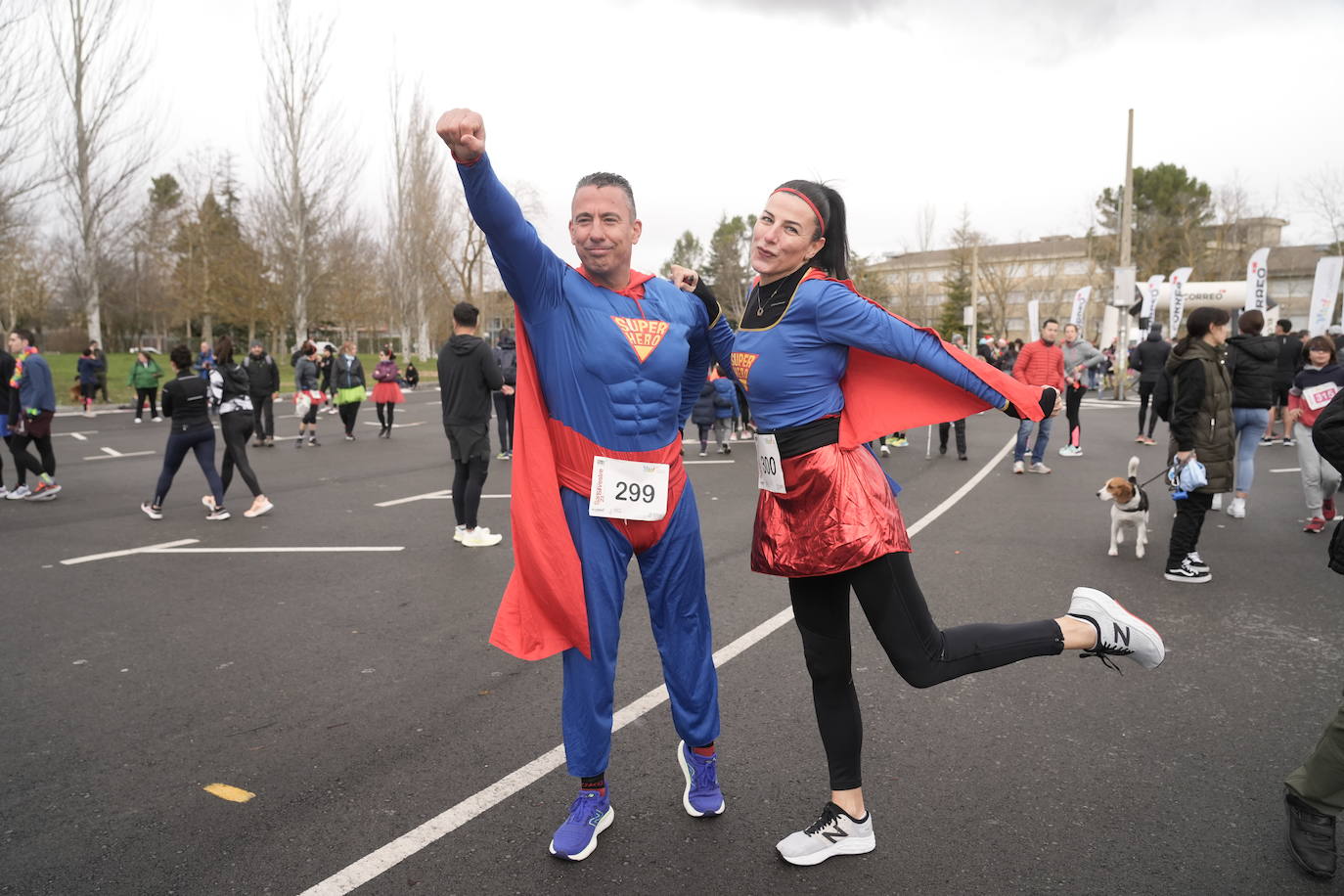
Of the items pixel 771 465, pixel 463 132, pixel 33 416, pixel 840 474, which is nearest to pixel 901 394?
pixel 840 474

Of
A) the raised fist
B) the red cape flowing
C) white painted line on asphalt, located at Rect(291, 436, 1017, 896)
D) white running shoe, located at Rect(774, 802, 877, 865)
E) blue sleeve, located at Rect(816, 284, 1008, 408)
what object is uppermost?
the raised fist

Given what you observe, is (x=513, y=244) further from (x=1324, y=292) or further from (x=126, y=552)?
(x=1324, y=292)

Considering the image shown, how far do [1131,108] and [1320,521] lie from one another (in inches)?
908

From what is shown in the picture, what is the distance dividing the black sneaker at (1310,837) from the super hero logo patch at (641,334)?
248 centimetres

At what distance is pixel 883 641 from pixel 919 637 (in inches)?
4.3

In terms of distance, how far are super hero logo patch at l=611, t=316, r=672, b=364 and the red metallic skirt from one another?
1.92ft

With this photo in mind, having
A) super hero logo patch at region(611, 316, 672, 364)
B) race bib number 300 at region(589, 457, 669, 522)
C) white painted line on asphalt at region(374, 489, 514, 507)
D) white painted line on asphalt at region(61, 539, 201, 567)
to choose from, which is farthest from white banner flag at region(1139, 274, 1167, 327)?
race bib number 300 at region(589, 457, 669, 522)

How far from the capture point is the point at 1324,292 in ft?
66.4

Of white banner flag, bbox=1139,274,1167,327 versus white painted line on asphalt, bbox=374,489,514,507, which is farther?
white banner flag, bbox=1139,274,1167,327

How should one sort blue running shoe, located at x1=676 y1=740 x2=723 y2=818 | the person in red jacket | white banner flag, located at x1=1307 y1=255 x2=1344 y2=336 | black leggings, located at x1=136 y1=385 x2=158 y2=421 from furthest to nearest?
white banner flag, located at x1=1307 y1=255 x2=1344 y2=336 → black leggings, located at x1=136 y1=385 x2=158 y2=421 → the person in red jacket → blue running shoe, located at x1=676 y1=740 x2=723 y2=818

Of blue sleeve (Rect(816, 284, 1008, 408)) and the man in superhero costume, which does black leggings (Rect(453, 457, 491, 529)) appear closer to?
the man in superhero costume

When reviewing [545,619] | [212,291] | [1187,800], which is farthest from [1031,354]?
[212,291]

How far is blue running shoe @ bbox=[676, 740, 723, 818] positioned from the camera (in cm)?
290

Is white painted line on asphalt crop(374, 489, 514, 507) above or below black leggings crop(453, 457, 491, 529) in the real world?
below
